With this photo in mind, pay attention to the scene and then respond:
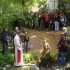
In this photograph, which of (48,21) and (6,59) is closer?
(6,59)

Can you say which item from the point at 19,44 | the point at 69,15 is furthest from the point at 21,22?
the point at 19,44

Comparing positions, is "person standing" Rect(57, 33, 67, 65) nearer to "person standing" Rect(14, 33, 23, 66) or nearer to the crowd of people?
the crowd of people

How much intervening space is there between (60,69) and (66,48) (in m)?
1.14

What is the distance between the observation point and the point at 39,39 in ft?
73.5

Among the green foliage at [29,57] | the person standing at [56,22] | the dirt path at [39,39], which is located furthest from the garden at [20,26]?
the person standing at [56,22]

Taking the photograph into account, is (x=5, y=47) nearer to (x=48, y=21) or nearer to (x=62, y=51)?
(x=62, y=51)

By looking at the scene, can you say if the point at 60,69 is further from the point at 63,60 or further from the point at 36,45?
the point at 36,45

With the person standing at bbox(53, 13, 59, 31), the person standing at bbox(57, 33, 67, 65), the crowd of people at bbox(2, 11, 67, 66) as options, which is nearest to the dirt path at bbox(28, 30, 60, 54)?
the person standing at bbox(53, 13, 59, 31)

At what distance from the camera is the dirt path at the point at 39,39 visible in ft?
66.5

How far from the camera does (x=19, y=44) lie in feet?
55.1

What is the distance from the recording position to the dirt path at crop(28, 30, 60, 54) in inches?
798

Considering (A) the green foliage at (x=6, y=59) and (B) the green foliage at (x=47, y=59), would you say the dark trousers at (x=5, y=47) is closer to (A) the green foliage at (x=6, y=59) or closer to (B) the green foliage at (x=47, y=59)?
(A) the green foliage at (x=6, y=59)

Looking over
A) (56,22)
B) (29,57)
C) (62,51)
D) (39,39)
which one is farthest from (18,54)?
(56,22)

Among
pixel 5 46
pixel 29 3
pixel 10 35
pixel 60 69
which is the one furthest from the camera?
pixel 29 3
